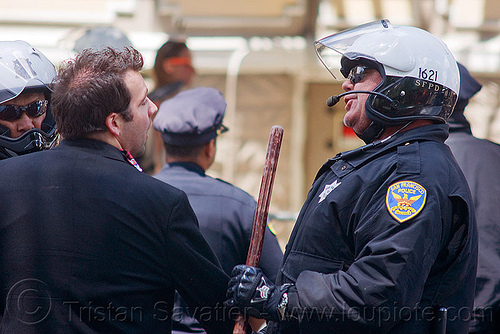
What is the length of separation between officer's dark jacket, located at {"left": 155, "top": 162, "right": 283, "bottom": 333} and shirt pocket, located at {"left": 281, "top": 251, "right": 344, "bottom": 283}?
0.63 meters

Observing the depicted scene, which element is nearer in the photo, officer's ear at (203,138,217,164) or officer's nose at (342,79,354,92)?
officer's nose at (342,79,354,92)

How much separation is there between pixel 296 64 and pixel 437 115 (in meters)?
4.41

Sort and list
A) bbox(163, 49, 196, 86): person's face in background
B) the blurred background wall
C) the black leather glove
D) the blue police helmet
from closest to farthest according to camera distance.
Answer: the black leather glove → the blue police helmet → bbox(163, 49, 196, 86): person's face in background → the blurred background wall

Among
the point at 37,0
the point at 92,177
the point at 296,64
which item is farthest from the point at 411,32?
the point at 37,0

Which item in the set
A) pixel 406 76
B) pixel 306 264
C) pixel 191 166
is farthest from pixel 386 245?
pixel 191 166

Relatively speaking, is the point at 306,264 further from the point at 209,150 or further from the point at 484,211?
the point at 484,211

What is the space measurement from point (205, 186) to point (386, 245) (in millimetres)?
1338

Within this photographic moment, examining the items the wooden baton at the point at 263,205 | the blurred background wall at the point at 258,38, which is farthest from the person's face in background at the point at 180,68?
the wooden baton at the point at 263,205

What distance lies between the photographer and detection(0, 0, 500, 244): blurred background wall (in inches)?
254

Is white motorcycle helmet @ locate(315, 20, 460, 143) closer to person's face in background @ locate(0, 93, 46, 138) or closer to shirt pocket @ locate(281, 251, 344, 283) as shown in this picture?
shirt pocket @ locate(281, 251, 344, 283)

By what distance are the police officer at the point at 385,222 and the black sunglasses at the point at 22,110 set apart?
3.88ft

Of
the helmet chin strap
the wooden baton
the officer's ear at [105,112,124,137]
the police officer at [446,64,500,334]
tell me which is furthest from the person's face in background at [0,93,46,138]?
the police officer at [446,64,500,334]

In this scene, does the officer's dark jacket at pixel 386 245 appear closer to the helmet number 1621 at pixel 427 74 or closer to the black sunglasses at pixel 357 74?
the helmet number 1621 at pixel 427 74

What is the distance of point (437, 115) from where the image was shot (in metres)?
2.31
